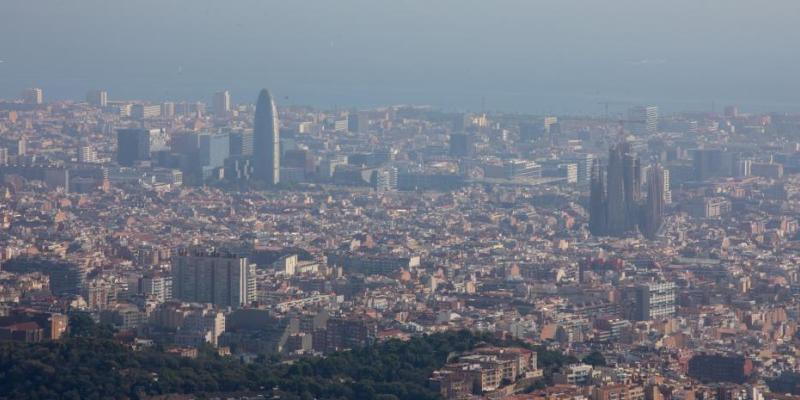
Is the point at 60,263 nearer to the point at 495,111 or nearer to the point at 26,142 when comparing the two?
the point at 26,142

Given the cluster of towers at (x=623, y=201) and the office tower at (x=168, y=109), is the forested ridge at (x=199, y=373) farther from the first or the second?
the office tower at (x=168, y=109)

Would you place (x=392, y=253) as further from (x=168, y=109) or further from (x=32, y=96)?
(x=168, y=109)

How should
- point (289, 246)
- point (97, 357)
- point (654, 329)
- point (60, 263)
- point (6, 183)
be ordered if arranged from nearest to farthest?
point (97, 357) < point (654, 329) < point (60, 263) < point (289, 246) < point (6, 183)

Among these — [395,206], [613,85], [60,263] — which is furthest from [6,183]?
[613,85]

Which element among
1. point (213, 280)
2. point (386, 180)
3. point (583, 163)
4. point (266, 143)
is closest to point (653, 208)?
point (386, 180)

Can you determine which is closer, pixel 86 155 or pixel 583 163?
pixel 86 155

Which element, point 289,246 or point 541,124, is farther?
point 541,124

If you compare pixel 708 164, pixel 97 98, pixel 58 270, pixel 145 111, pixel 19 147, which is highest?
pixel 97 98
